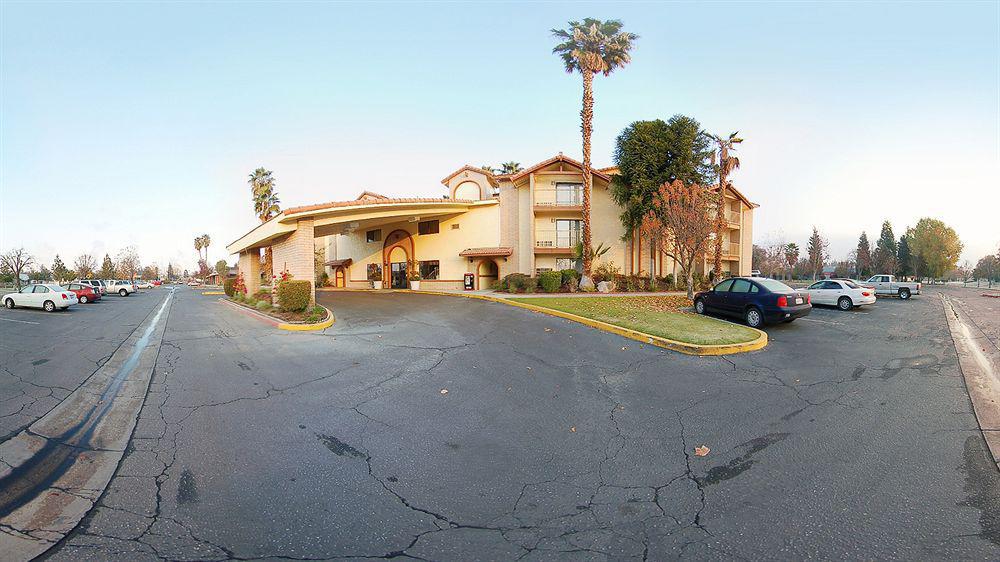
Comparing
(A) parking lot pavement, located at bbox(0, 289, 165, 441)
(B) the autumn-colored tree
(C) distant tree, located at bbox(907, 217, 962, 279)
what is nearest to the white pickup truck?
(B) the autumn-colored tree

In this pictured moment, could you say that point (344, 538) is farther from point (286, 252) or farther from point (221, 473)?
point (286, 252)

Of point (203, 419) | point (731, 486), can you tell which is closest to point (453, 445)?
point (731, 486)

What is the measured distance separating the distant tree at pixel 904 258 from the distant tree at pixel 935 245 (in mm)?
1269

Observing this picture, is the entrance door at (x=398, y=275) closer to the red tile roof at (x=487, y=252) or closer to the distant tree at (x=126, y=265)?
the red tile roof at (x=487, y=252)

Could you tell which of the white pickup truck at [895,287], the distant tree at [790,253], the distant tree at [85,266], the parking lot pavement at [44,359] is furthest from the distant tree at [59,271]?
the distant tree at [790,253]

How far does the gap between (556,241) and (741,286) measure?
16.4 metres

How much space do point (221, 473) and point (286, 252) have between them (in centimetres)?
1668

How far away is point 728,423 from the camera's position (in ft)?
16.7

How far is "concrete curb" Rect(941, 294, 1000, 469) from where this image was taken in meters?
4.88

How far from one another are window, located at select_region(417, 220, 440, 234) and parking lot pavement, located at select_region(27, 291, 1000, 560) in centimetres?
2336

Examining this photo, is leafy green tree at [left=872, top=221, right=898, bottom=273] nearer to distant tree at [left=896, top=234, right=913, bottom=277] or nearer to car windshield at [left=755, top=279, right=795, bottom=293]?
distant tree at [left=896, top=234, right=913, bottom=277]

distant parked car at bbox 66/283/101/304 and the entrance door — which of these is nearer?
distant parked car at bbox 66/283/101/304

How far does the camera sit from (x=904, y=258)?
67312 mm

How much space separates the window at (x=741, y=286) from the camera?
12.7 m
